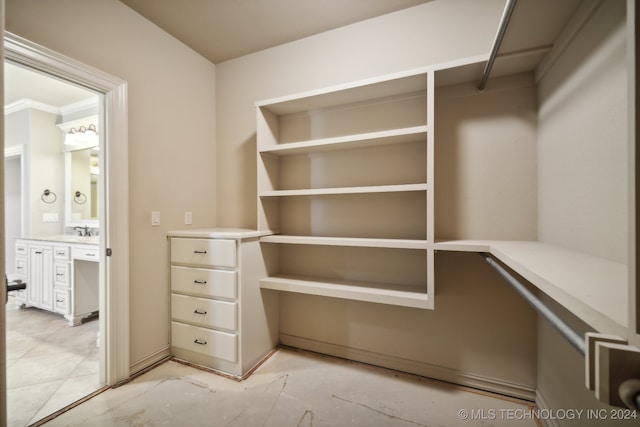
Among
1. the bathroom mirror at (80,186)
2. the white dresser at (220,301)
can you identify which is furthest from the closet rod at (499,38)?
the bathroom mirror at (80,186)

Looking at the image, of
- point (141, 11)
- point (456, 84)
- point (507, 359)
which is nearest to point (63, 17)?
point (141, 11)

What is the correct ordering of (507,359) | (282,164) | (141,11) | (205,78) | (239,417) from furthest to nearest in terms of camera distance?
1. (205,78)
2. (282,164)
3. (141,11)
4. (507,359)
5. (239,417)

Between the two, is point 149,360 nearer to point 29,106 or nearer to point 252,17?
point 252,17

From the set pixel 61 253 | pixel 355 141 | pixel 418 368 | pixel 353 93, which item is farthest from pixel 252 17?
pixel 61 253

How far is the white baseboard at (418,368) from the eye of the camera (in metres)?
1.67

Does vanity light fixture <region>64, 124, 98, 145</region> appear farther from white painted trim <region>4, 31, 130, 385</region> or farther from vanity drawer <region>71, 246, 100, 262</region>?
white painted trim <region>4, 31, 130, 385</region>

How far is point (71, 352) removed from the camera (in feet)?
7.31

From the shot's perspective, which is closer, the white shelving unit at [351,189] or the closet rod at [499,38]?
the closet rod at [499,38]

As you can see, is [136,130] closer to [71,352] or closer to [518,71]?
[71,352]

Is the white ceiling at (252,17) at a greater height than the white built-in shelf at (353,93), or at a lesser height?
greater

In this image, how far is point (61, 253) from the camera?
2852 millimetres

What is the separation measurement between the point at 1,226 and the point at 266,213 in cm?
141

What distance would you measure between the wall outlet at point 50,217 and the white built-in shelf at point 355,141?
3.75m

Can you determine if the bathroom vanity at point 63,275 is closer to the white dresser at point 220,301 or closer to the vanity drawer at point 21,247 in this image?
the vanity drawer at point 21,247
